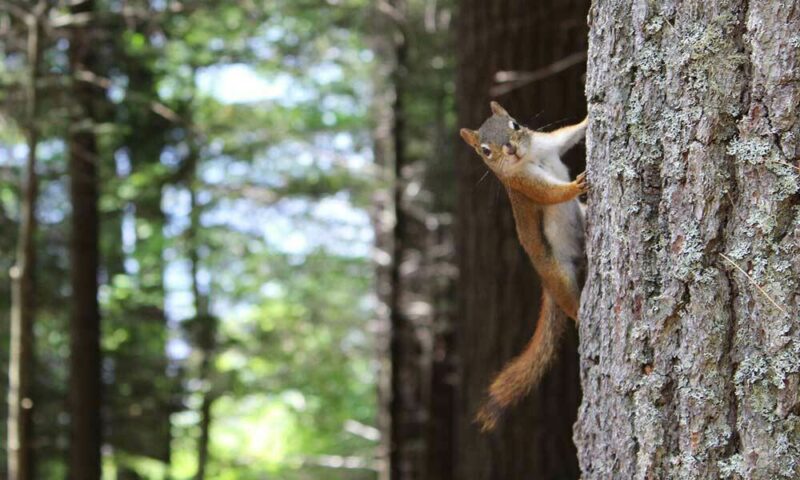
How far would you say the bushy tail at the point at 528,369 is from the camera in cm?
207

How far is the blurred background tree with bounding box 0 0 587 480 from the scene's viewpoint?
4.36 m

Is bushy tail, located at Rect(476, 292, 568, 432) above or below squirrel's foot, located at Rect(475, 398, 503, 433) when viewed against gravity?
above

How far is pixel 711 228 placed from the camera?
4.95 ft

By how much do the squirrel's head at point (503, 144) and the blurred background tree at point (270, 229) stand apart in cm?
157

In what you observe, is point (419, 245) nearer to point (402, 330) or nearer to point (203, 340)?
point (402, 330)

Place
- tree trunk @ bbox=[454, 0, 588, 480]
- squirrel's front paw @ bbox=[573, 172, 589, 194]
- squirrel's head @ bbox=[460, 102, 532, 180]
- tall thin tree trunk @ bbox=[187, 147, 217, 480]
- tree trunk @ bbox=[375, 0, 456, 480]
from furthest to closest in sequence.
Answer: tall thin tree trunk @ bbox=[187, 147, 217, 480] → tree trunk @ bbox=[375, 0, 456, 480] → tree trunk @ bbox=[454, 0, 588, 480] → squirrel's head @ bbox=[460, 102, 532, 180] → squirrel's front paw @ bbox=[573, 172, 589, 194]

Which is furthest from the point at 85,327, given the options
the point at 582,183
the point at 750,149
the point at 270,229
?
the point at 750,149

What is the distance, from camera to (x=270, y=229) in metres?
9.92

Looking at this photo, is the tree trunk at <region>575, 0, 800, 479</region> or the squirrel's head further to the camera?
the squirrel's head

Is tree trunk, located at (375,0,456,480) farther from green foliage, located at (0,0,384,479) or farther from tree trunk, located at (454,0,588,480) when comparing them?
tree trunk, located at (454,0,588,480)

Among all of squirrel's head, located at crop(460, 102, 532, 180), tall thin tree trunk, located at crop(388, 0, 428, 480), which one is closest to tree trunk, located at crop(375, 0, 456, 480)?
tall thin tree trunk, located at crop(388, 0, 428, 480)

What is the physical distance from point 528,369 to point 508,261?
217cm

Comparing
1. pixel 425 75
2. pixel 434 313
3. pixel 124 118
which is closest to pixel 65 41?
pixel 124 118

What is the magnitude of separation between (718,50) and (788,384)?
0.58m
